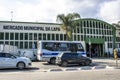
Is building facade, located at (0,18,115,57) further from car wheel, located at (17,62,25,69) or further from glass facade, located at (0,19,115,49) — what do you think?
car wheel, located at (17,62,25,69)

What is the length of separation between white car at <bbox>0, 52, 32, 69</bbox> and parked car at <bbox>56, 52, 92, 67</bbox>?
166 inches

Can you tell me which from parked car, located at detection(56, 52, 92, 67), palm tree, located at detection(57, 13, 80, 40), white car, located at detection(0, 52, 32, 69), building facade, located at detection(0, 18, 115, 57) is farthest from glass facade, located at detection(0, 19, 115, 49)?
white car, located at detection(0, 52, 32, 69)

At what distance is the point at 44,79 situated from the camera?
46.9 ft

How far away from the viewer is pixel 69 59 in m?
25.8

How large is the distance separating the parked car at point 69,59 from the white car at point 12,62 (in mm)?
4229

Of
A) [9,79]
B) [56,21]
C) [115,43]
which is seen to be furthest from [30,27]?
[9,79]

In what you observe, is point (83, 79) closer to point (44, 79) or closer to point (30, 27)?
point (44, 79)

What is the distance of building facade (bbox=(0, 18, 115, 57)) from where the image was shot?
137ft

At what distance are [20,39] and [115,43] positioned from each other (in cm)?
2195

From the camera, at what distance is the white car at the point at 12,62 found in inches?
859

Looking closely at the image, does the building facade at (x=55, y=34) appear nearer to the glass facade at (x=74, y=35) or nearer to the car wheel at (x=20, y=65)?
the glass facade at (x=74, y=35)

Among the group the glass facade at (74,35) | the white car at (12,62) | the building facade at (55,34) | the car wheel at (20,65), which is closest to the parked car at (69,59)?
the white car at (12,62)

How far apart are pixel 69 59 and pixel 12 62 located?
6.56 m

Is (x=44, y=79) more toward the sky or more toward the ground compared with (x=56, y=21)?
more toward the ground
